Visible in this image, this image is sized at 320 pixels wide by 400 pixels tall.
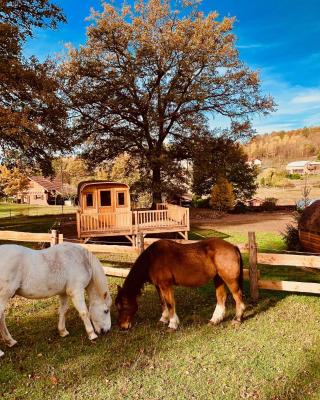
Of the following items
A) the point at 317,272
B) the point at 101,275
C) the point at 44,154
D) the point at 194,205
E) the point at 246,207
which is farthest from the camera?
the point at 194,205

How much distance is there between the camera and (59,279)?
18.7 ft

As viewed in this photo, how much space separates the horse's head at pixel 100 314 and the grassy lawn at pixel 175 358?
20 cm

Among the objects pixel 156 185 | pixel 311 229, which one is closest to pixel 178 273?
pixel 311 229

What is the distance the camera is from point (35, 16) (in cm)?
1783

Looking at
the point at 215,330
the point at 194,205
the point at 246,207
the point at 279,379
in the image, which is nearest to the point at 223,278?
the point at 215,330

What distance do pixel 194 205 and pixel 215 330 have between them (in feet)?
106

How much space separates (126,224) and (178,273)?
11.8 metres

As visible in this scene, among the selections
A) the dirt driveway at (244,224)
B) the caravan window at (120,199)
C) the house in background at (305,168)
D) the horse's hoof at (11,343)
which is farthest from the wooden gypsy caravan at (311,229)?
the house in background at (305,168)

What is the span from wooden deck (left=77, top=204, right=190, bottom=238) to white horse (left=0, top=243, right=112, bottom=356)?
35.3ft

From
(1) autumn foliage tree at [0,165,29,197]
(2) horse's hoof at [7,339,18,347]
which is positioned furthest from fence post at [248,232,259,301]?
(1) autumn foliage tree at [0,165,29,197]

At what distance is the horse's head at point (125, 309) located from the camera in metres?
6.25

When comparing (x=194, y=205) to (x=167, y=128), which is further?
(x=194, y=205)

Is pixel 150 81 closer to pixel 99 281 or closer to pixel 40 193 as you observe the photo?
pixel 99 281

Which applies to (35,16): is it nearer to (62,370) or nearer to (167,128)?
(167,128)
